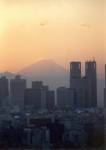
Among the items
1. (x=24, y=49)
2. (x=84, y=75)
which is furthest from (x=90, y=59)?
(x=24, y=49)

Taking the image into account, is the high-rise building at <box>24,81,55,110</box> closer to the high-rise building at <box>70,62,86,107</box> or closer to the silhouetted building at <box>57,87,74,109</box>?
the silhouetted building at <box>57,87,74,109</box>

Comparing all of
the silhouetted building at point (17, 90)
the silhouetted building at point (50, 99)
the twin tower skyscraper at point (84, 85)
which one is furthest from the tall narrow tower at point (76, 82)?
the silhouetted building at point (17, 90)

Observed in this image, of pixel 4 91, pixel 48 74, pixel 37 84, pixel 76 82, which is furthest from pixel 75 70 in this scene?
pixel 4 91

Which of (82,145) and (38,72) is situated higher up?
(38,72)

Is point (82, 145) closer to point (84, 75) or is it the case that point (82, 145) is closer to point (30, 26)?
point (84, 75)

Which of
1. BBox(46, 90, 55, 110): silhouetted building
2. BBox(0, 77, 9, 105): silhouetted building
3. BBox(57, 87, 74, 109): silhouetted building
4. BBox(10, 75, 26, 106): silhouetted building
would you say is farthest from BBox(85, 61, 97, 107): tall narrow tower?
BBox(0, 77, 9, 105): silhouetted building
